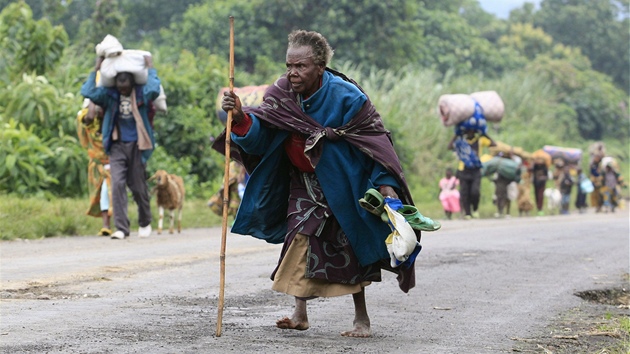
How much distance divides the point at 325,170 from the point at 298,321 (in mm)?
925

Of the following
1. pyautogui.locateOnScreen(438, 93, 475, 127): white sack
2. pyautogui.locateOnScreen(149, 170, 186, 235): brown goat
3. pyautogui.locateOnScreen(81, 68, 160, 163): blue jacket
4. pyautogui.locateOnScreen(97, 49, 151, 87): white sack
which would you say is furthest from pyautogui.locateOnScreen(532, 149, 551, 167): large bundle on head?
pyautogui.locateOnScreen(97, 49, 151, 87): white sack

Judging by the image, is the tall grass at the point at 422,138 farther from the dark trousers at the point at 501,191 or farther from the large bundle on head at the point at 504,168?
the large bundle on head at the point at 504,168

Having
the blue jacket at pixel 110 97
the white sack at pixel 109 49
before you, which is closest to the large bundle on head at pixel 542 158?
the blue jacket at pixel 110 97

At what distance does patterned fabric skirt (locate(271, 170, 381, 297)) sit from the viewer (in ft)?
22.3

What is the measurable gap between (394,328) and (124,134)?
706 cm

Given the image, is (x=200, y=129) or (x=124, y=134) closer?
(x=124, y=134)

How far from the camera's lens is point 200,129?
68.8 ft

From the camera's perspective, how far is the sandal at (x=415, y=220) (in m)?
6.59

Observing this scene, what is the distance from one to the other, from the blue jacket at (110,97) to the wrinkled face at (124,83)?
0.12 m

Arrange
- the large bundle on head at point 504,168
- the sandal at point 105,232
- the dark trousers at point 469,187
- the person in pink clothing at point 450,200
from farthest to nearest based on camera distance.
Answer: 1. the large bundle on head at point 504,168
2. the person in pink clothing at point 450,200
3. the dark trousers at point 469,187
4. the sandal at point 105,232

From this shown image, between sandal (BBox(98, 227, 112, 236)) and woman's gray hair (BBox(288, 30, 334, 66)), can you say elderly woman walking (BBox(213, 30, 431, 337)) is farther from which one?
sandal (BBox(98, 227, 112, 236))

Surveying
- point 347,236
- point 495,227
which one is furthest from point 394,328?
point 495,227

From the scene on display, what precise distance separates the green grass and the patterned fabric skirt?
698 cm

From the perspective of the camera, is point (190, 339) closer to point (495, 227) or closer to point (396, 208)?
point (396, 208)
